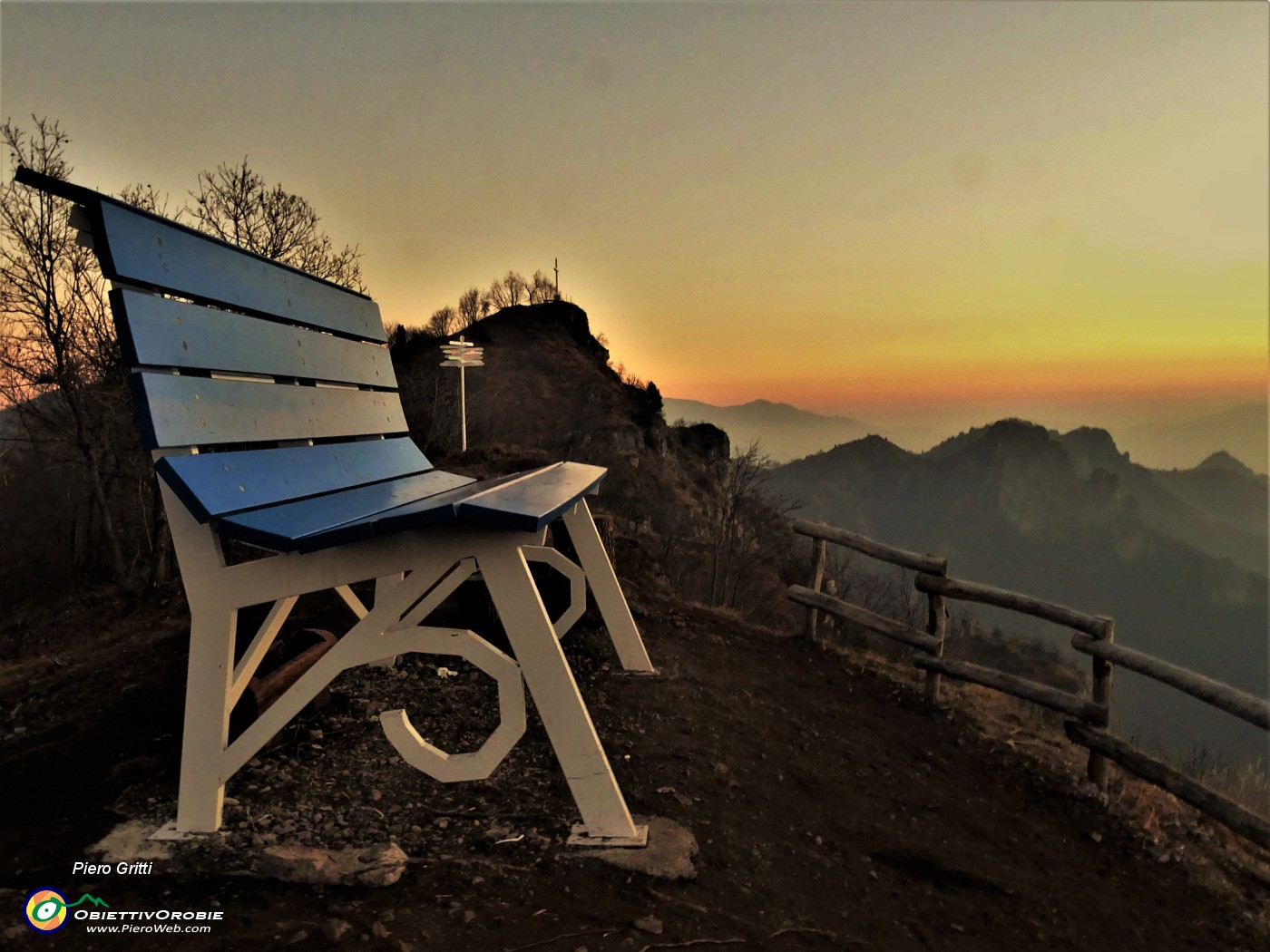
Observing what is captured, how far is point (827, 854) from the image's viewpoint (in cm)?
274

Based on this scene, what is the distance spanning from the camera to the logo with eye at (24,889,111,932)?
1871mm

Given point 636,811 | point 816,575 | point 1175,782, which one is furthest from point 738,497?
point 636,811

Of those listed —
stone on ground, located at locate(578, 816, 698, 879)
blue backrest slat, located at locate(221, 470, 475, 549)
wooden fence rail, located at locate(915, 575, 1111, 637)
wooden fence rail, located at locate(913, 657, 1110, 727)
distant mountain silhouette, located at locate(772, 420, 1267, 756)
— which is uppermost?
blue backrest slat, located at locate(221, 470, 475, 549)

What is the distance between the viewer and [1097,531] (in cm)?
13338

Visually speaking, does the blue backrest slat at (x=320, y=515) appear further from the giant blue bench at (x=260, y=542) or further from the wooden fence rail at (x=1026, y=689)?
the wooden fence rail at (x=1026, y=689)

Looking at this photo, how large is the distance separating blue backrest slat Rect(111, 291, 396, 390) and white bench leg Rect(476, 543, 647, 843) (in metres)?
1.35

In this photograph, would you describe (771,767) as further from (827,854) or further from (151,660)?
(151,660)

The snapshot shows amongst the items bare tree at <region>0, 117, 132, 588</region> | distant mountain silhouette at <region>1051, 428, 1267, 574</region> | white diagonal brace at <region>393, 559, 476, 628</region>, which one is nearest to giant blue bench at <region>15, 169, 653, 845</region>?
white diagonal brace at <region>393, 559, 476, 628</region>

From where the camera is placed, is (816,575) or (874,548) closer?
(874,548)

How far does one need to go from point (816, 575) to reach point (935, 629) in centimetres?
113

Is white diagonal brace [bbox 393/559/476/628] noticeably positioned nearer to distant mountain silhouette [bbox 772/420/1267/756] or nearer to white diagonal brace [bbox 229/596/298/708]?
white diagonal brace [bbox 229/596/298/708]

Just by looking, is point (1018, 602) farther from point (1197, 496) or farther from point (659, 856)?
point (1197, 496)

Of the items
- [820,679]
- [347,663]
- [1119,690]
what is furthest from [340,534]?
[1119,690]

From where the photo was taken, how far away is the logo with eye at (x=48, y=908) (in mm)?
1871
